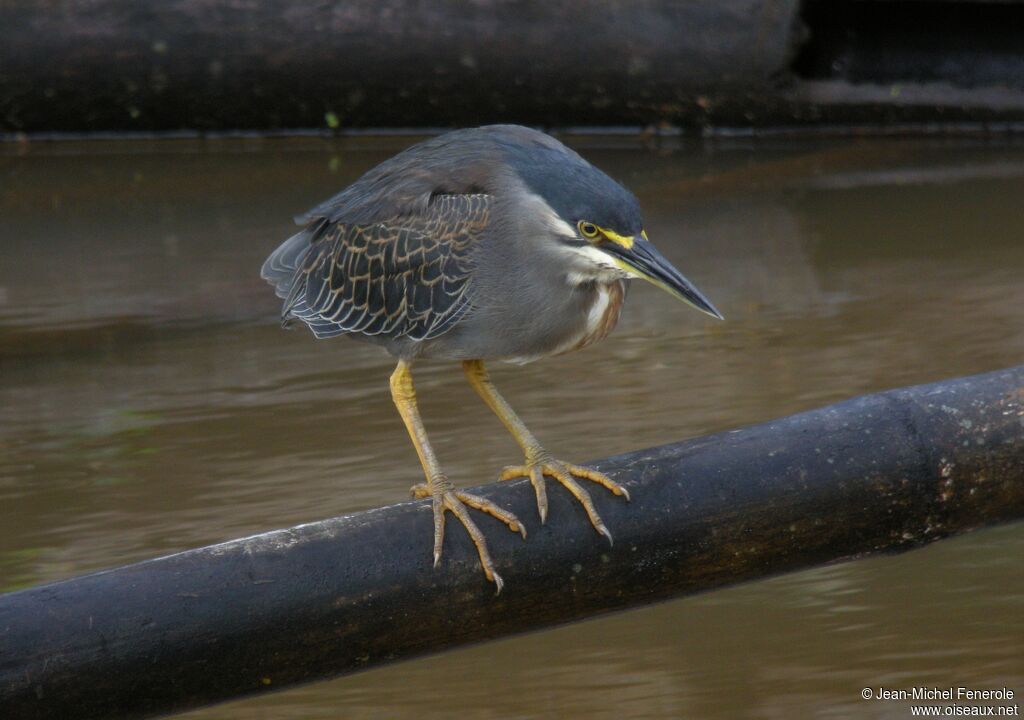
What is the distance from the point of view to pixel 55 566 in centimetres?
393

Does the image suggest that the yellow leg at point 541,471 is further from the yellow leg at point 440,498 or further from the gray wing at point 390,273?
the gray wing at point 390,273

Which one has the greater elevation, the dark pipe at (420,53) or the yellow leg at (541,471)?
the dark pipe at (420,53)

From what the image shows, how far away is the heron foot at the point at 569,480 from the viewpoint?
2826mm

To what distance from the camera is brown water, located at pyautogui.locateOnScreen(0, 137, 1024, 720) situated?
11.2 ft

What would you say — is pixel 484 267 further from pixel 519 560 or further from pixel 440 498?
pixel 519 560

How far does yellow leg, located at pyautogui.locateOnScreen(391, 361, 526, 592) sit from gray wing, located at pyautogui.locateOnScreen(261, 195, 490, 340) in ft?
0.46

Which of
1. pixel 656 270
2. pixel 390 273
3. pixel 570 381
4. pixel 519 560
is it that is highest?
pixel 656 270

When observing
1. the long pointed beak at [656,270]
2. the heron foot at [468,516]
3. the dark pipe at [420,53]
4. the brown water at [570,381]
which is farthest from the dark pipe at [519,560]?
the dark pipe at [420,53]

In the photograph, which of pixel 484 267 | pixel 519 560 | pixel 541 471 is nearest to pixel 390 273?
pixel 484 267

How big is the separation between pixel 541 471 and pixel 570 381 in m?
2.10

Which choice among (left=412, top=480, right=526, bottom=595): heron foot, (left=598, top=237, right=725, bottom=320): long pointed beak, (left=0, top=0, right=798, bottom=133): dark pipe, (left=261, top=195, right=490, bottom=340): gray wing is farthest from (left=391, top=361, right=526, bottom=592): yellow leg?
(left=0, top=0, right=798, bottom=133): dark pipe

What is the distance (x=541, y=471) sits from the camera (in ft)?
10.2

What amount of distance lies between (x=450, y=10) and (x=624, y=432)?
4216 millimetres

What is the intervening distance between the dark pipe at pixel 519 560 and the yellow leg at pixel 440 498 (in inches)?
1.0
